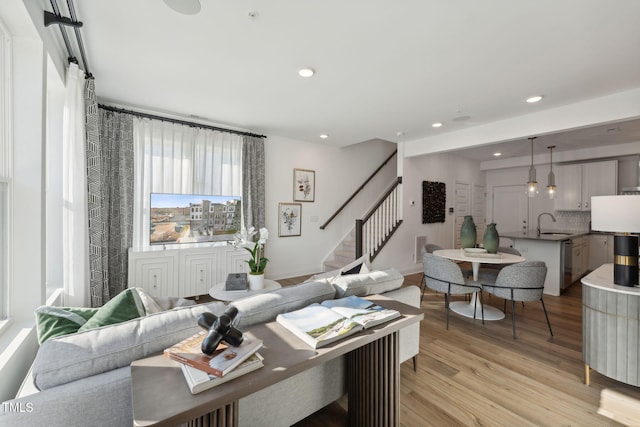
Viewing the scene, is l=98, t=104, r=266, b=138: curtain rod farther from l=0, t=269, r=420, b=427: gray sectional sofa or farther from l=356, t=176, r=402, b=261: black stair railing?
l=0, t=269, r=420, b=427: gray sectional sofa

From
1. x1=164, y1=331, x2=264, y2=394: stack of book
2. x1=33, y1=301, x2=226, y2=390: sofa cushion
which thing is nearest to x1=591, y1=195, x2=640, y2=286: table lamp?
x1=164, y1=331, x2=264, y2=394: stack of book

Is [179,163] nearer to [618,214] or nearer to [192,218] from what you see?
[192,218]

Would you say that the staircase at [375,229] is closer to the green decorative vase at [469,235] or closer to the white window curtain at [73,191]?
the green decorative vase at [469,235]

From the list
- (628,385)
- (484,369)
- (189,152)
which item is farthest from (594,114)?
(189,152)

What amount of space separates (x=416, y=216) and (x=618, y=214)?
149 inches

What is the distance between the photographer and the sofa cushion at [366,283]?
1816 mm

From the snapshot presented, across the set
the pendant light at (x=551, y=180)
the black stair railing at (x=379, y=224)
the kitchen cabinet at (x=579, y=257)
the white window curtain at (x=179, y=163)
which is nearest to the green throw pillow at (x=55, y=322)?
the white window curtain at (x=179, y=163)

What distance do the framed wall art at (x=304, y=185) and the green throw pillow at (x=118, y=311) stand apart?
12.8 feet

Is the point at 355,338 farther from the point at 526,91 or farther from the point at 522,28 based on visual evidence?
the point at 526,91

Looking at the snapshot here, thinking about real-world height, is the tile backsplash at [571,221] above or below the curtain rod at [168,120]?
below

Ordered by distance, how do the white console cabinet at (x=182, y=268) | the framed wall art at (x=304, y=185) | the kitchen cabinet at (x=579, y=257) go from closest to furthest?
the white console cabinet at (x=182, y=268) < the kitchen cabinet at (x=579, y=257) < the framed wall art at (x=304, y=185)

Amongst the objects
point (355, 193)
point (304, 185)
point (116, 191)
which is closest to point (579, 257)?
point (355, 193)

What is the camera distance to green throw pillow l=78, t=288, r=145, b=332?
122cm

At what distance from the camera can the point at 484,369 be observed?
225cm
